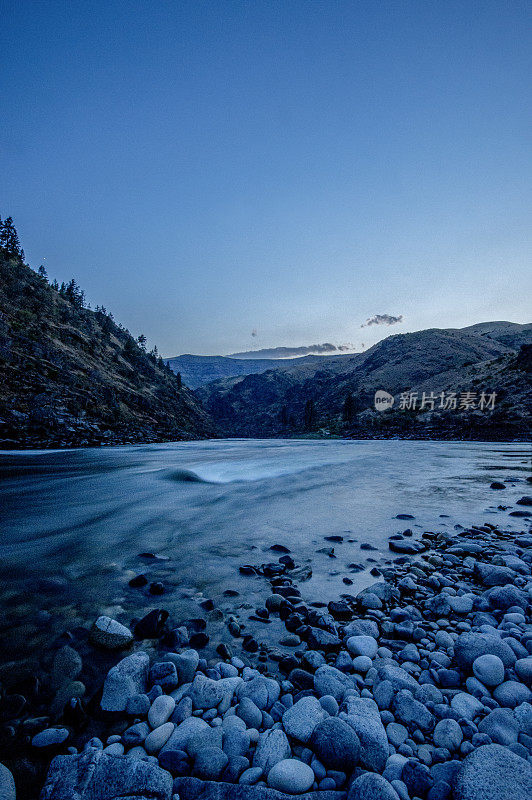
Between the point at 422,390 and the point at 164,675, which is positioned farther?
the point at 422,390

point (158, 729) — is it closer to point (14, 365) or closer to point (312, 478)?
point (312, 478)

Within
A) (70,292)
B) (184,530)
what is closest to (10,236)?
(70,292)

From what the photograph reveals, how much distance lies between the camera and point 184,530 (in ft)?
29.2

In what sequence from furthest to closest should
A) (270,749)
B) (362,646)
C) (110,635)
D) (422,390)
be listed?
(422,390)
(110,635)
(362,646)
(270,749)

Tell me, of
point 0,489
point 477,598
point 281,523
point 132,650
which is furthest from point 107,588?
point 0,489

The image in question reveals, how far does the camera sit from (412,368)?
146250 mm

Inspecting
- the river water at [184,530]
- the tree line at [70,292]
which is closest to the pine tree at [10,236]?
the tree line at [70,292]

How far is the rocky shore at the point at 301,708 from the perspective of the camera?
2.34 m

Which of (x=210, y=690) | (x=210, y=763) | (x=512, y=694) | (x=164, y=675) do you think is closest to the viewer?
(x=210, y=763)

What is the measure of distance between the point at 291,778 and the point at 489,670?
229cm

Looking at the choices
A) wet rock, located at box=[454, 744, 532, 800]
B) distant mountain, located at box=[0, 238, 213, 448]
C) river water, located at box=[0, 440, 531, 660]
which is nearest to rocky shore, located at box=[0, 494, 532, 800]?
wet rock, located at box=[454, 744, 532, 800]

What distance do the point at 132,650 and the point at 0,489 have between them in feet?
46.9

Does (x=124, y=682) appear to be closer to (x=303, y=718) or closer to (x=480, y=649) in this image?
(x=303, y=718)

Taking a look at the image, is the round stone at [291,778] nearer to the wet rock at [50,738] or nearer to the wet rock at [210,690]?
the wet rock at [210,690]
